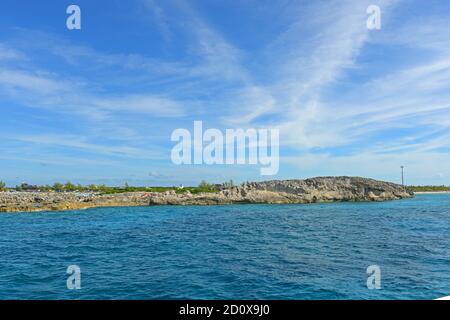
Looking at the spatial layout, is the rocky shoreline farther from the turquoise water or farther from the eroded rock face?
the turquoise water

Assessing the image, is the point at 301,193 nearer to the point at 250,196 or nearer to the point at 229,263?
the point at 250,196

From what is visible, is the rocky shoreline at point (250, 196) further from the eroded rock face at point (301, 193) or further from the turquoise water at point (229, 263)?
the turquoise water at point (229, 263)

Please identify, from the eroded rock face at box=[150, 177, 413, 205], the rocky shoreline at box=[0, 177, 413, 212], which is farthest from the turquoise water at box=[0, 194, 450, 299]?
the eroded rock face at box=[150, 177, 413, 205]

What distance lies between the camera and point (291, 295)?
1711 cm

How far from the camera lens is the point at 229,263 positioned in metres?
24.6

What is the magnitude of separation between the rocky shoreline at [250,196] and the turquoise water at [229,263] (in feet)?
168

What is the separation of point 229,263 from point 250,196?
9262cm

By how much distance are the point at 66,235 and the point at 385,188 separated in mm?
128140

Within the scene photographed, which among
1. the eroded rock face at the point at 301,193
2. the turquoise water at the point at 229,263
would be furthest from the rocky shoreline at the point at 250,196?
the turquoise water at the point at 229,263

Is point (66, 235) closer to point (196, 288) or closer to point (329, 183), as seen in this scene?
point (196, 288)

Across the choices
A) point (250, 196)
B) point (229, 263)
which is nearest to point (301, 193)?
point (250, 196)

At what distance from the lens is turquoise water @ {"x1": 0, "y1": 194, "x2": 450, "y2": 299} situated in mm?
18094

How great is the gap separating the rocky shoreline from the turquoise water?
51.2 meters
